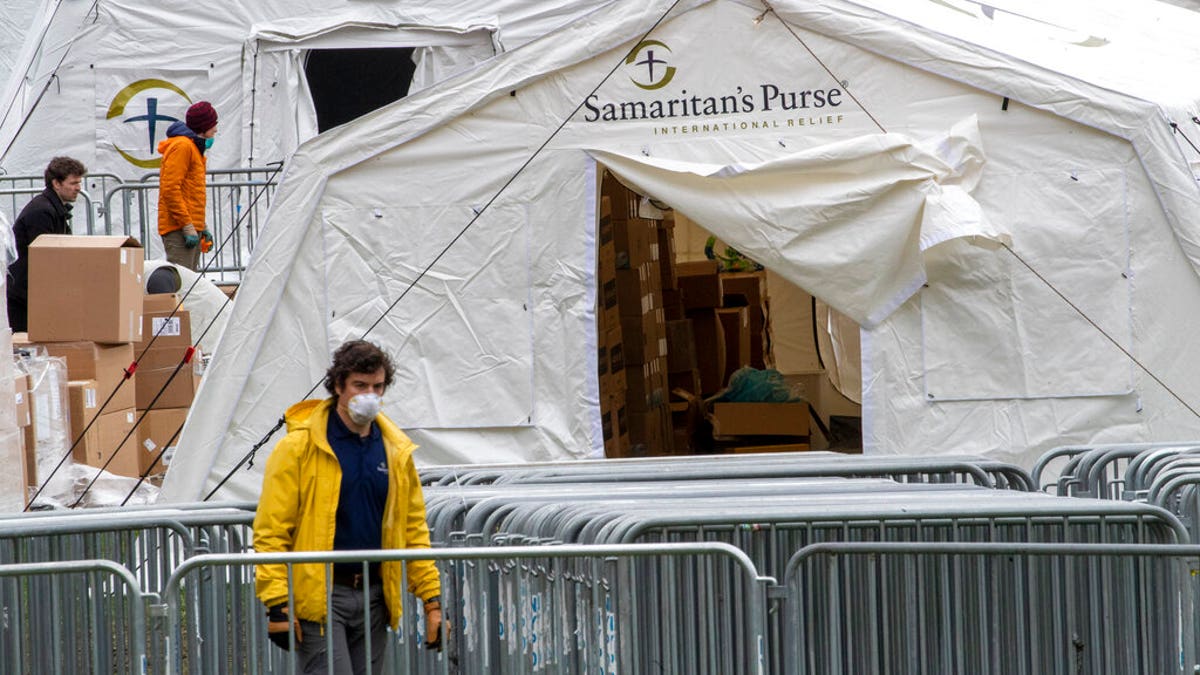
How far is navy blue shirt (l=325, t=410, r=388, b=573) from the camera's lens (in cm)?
560

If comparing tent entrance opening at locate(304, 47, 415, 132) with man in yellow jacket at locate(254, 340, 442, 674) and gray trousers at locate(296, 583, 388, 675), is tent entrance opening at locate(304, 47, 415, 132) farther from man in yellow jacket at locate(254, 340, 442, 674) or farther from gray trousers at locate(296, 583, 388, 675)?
gray trousers at locate(296, 583, 388, 675)

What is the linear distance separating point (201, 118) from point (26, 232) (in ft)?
5.03

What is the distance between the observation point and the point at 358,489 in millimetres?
5609

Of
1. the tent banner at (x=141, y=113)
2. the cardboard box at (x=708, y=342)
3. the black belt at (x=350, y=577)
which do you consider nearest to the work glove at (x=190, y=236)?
the tent banner at (x=141, y=113)

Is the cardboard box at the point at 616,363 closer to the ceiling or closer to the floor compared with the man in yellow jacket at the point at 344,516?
closer to the ceiling

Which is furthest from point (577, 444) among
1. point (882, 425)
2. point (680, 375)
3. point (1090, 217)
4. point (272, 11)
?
point (272, 11)

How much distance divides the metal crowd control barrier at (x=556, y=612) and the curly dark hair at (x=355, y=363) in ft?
2.13

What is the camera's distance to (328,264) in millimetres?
10375

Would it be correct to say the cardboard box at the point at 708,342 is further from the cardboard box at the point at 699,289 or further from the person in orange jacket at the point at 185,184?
the person in orange jacket at the point at 185,184

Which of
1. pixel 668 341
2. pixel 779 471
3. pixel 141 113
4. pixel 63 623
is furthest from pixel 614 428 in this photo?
pixel 141 113

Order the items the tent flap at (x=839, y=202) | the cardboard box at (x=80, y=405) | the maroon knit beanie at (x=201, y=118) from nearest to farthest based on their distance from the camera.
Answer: the tent flap at (x=839, y=202)
the cardboard box at (x=80, y=405)
the maroon knit beanie at (x=201, y=118)

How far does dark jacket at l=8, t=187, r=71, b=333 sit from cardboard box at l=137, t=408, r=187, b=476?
4.10 feet

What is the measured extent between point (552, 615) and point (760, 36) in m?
5.43

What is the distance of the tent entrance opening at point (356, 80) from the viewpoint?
57.8 ft
